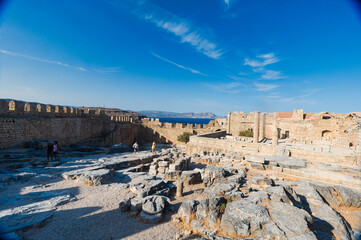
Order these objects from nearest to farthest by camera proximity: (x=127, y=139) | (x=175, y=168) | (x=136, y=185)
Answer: (x=136, y=185) < (x=175, y=168) < (x=127, y=139)

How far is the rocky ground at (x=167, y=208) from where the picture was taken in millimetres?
4082

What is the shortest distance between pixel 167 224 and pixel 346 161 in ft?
38.4

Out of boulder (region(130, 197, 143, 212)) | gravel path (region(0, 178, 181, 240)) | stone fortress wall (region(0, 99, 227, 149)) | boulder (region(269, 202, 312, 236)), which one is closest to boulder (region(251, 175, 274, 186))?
boulder (region(269, 202, 312, 236))

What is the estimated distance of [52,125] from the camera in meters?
14.2

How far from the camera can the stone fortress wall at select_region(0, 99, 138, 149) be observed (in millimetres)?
11078

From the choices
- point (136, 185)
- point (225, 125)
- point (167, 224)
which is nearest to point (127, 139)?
point (225, 125)

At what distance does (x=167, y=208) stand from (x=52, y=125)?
14.1 metres

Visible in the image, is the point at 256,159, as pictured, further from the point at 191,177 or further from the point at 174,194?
the point at 174,194

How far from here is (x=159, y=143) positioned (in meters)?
27.8

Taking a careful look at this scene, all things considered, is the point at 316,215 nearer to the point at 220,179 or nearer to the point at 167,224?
the point at 220,179

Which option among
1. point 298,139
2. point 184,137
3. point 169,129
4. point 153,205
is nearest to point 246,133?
point 298,139

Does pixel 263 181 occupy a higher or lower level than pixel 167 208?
higher

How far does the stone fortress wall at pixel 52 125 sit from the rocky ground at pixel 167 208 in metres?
4.43

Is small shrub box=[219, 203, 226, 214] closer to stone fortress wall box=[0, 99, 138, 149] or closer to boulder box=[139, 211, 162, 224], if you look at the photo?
boulder box=[139, 211, 162, 224]
